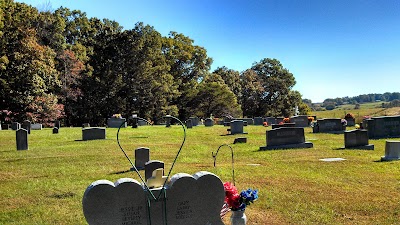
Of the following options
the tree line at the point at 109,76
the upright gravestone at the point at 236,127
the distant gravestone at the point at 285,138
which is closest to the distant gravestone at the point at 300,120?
the upright gravestone at the point at 236,127

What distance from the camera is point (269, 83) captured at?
67812 millimetres

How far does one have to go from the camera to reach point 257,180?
1077 centimetres

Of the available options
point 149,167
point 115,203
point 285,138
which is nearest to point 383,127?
point 285,138

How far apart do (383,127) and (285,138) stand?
9.01 m

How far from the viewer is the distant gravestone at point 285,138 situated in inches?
742

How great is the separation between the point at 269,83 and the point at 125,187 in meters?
63.8

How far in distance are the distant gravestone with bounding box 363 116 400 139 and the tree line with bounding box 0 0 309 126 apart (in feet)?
98.9

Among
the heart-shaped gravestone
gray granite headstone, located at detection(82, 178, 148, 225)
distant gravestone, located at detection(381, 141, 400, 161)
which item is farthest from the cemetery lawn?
gray granite headstone, located at detection(82, 178, 148, 225)

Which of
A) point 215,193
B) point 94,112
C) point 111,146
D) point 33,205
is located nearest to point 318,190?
point 215,193

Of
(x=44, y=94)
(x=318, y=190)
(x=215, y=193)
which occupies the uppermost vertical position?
(x=44, y=94)

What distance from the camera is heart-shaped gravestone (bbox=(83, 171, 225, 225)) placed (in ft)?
18.5

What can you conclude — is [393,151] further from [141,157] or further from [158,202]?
[158,202]

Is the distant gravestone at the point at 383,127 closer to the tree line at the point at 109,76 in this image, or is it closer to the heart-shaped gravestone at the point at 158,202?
the heart-shaped gravestone at the point at 158,202

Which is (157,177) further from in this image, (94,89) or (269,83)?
(269,83)
